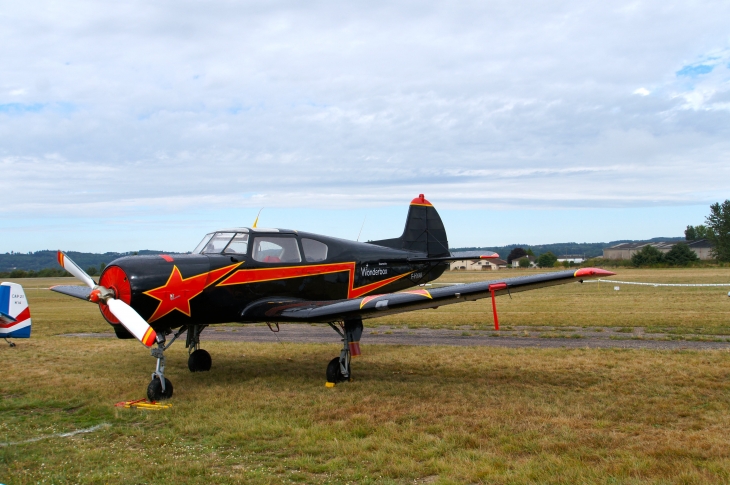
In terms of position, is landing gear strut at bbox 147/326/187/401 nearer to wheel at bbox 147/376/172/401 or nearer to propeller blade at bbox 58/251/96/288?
wheel at bbox 147/376/172/401

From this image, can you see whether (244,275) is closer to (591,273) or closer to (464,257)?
(591,273)

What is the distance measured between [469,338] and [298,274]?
5.72 m

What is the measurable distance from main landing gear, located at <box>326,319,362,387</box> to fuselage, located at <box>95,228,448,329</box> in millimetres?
1328

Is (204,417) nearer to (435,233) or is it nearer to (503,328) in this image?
(435,233)

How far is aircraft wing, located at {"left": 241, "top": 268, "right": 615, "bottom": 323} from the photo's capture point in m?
8.01

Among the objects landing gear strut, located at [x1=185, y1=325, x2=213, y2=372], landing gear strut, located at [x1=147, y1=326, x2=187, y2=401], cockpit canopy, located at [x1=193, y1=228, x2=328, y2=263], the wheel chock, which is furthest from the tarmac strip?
the wheel chock

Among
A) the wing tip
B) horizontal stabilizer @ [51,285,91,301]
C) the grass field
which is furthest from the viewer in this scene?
horizontal stabilizer @ [51,285,91,301]

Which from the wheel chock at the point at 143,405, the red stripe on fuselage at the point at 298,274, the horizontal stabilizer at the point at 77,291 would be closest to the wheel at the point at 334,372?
the red stripe on fuselage at the point at 298,274

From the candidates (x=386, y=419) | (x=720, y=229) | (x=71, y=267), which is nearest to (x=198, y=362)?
(x=71, y=267)

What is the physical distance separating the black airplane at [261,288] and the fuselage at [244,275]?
0.05ft

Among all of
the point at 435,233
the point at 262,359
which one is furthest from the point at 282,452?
the point at 435,233

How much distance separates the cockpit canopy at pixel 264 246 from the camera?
9.44m

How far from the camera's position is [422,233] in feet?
43.3

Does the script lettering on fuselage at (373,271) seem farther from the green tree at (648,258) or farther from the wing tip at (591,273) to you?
the green tree at (648,258)
